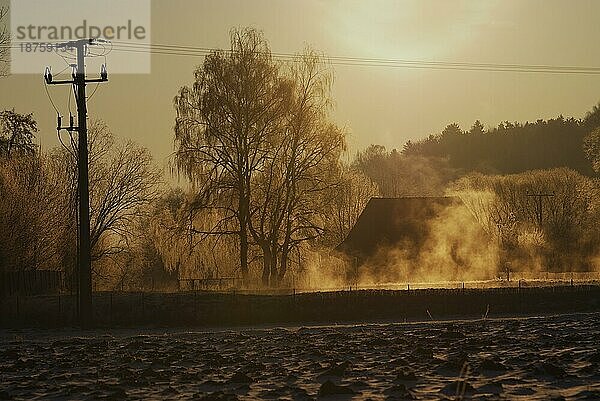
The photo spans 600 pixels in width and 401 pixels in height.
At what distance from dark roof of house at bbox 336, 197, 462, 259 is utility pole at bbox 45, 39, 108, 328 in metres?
30.4

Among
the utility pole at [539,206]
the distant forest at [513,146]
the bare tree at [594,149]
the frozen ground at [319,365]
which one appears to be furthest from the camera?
the distant forest at [513,146]

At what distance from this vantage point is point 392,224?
227 feet

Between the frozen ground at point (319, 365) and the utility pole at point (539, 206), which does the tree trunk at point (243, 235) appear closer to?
the frozen ground at point (319, 365)

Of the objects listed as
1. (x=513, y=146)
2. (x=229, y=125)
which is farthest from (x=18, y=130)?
(x=513, y=146)

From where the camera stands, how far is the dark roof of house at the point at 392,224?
6750 cm

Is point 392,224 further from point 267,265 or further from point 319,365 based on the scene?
point 319,365

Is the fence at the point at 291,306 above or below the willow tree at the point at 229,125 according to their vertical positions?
below

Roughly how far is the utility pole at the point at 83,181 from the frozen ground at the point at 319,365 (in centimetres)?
293

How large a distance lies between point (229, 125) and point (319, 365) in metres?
29.0

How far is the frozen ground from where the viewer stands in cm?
1838

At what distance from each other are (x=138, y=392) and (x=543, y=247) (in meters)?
71.3

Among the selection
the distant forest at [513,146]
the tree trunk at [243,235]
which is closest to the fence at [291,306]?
the tree trunk at [243,235]

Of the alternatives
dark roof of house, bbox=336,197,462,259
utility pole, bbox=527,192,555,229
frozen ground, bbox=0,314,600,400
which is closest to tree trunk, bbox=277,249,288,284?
dark roof of house, bbox=336,197,462,259

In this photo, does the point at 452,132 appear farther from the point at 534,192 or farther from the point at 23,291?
the point at 23,291
